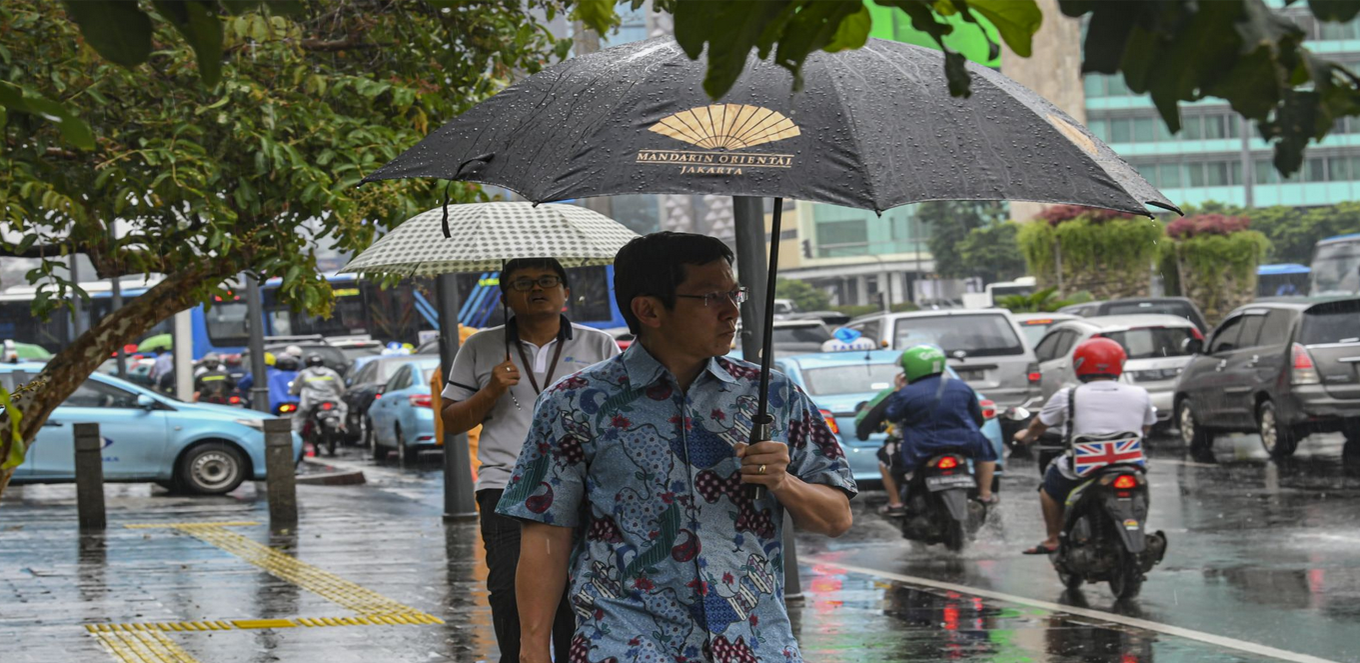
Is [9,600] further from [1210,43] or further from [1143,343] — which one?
[1143,343]

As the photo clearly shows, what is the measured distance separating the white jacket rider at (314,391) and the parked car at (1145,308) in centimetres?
1321

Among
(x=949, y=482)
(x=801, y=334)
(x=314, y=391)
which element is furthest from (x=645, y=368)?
(x=801, y=334)

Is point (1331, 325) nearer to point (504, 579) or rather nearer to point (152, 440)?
point (152, 440)

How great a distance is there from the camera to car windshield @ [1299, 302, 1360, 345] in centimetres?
1670

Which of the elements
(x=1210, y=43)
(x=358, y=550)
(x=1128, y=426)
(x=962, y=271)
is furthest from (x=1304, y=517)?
(x=962, y=271)

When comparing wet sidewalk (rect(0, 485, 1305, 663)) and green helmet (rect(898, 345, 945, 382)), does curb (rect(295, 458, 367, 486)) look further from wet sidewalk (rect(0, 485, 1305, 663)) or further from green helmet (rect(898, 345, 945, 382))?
green helmet (rect(898, 345, 945, 382))

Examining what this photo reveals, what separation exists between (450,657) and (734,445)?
467cm

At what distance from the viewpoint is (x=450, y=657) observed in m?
7.75

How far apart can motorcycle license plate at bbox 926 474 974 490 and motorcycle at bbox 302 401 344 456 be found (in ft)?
51.3

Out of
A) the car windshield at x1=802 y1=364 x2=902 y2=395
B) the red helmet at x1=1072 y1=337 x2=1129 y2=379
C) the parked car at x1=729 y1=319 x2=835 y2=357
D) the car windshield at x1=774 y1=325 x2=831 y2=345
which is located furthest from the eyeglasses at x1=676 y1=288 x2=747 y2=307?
the car windshield at x1=774 y1=325 x2=831 y2=345

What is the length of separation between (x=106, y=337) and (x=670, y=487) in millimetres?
5109

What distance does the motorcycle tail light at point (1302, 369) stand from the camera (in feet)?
55.0

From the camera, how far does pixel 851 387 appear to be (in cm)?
1563

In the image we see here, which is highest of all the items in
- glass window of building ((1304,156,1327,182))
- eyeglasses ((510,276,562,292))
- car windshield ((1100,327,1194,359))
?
glass window of building ((1304,156,1327,182))
